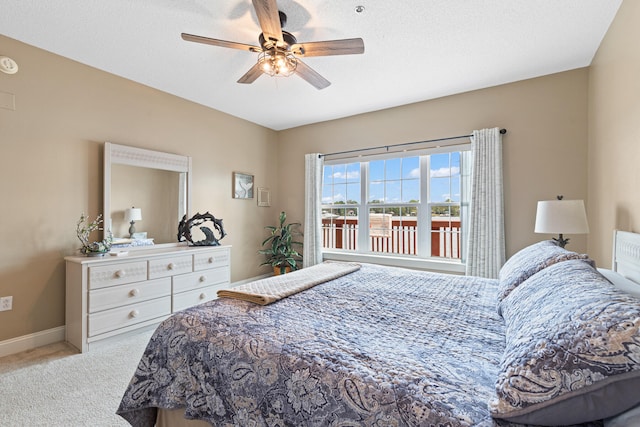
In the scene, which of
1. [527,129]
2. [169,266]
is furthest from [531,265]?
[169,266]

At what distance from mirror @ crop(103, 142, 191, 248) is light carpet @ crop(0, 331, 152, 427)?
47.1 inches

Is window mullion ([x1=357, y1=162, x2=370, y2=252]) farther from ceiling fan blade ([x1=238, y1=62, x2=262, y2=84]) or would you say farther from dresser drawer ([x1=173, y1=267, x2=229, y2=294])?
ceiling fan blade ([x1=238, y1=62, x2=262, y2=84])

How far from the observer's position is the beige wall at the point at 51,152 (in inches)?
98.3

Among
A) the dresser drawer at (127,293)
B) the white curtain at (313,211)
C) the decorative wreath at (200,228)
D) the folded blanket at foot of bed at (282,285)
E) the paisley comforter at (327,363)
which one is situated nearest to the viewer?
the paisley comforter at (327,363)

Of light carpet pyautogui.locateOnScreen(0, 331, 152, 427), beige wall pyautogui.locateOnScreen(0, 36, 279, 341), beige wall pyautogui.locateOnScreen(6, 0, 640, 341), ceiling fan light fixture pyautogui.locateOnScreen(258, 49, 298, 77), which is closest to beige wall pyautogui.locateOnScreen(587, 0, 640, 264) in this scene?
beige wall pyautogui.locateOnScreen(6, 0, 640, 341)

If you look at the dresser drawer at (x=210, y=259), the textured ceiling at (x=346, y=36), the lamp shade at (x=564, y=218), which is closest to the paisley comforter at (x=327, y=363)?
the lamp shade at (x=564, y=218)

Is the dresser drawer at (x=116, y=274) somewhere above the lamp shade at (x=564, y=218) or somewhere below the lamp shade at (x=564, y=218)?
below

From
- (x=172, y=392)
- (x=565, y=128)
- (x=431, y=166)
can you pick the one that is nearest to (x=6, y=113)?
(x=172, y=392)

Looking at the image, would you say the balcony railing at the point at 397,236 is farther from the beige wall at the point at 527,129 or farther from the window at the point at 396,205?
the beige wall at the point at 527,129

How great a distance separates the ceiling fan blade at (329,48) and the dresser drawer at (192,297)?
272cm

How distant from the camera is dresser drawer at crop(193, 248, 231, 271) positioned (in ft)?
11.0

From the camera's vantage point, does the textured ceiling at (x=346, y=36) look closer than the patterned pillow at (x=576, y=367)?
No

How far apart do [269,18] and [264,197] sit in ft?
10.9

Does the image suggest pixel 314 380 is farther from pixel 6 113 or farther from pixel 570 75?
pixel 570 75
